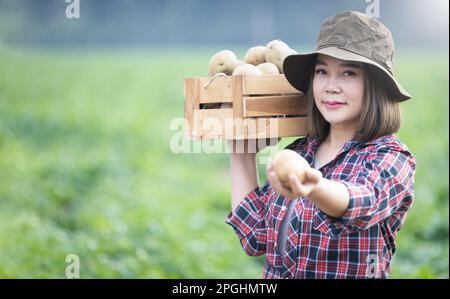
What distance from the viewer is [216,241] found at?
6.11m

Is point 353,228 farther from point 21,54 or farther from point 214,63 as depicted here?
point 21,54

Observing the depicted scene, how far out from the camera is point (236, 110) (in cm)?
256

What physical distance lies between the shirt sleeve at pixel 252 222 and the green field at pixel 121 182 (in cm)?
233

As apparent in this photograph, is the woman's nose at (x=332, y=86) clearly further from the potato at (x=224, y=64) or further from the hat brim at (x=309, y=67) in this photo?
the potato at (x=224, y=64)

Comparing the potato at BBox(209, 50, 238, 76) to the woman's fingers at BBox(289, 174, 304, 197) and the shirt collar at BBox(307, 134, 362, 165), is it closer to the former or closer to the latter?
the shirt collar at BBox(307, 134, 362, 165)

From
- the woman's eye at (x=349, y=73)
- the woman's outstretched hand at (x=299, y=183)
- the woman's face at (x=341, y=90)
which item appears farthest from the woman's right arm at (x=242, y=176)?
the woman's outstretched hand at (x=299, y=183)

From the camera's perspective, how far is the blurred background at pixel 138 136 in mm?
5484

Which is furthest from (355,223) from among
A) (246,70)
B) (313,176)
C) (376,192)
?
(246,70)

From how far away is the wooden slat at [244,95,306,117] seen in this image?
8.42ft

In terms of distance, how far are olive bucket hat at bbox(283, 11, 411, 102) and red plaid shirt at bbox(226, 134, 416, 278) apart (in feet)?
0.77

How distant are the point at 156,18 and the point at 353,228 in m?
10.1

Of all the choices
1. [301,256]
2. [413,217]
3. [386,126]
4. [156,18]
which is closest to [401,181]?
[386,126]

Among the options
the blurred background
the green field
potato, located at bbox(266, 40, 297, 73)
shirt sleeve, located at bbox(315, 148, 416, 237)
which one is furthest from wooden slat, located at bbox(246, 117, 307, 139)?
the green field
